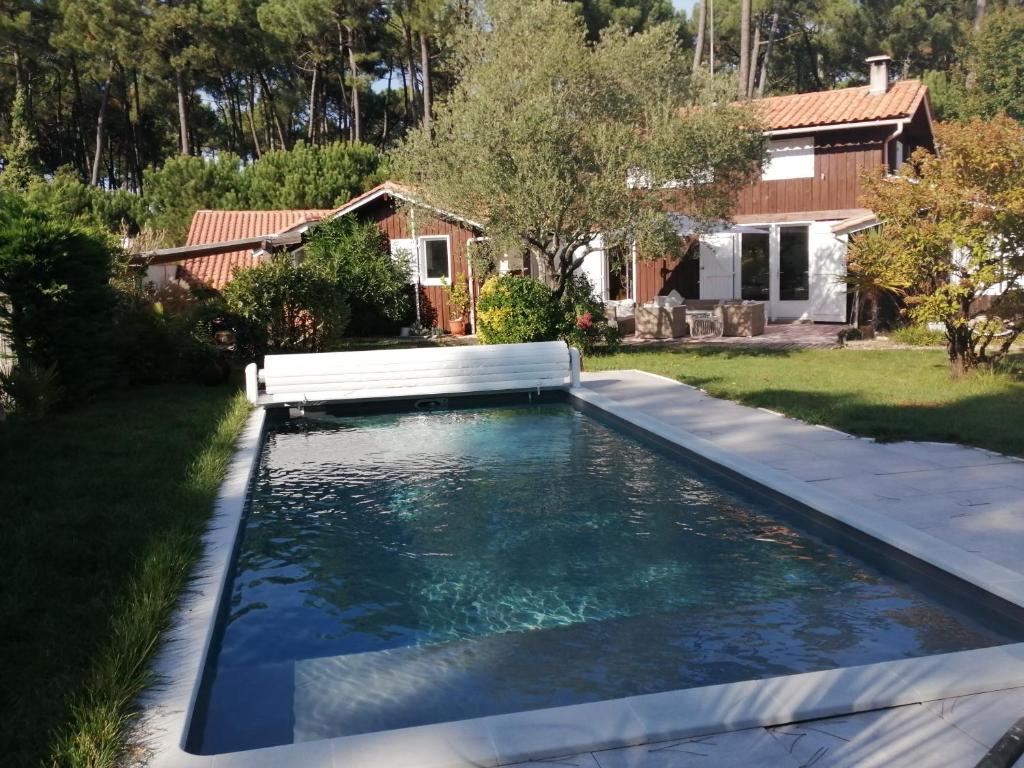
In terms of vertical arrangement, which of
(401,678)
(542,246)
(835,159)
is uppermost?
(835,159)

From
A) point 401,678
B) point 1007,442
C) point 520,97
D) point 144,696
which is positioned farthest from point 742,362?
point 144,696

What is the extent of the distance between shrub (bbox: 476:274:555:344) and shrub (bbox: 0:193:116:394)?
6.50 metres

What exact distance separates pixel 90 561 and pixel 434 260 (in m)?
18.3

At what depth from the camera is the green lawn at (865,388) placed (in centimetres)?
936

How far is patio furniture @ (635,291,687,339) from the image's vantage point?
67.8ft

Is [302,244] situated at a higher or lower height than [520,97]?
lower

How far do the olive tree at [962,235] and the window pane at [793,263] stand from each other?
10.3m

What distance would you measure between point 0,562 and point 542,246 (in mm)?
12414

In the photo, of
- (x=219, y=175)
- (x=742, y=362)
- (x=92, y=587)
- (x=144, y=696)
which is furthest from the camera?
(x=219, y=175)

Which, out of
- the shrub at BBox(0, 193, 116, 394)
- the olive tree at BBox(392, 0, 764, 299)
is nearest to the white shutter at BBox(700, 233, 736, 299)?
the olive tree at BBox(392, 0, 764, 299)

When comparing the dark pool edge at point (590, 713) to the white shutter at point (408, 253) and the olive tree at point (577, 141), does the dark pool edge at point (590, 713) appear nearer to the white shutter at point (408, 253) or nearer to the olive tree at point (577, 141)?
the olive tree at point (577, 141)

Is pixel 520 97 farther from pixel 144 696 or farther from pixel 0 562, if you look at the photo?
pixel 144 696

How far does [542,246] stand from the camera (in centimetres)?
1709

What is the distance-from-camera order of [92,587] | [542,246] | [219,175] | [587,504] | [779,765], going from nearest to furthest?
[779,765] < [92,587] < [587,504] < [542,246] < [219,175]
